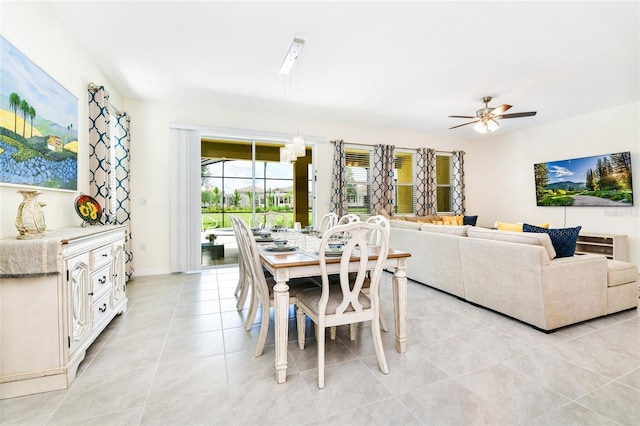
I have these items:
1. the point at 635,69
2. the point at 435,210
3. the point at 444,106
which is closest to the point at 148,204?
the point at 444,106

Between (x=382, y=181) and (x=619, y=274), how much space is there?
3776 millimetres

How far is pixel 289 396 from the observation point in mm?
1635

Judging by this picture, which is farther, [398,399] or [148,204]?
[148,204]

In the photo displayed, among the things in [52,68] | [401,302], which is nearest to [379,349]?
[401,302]

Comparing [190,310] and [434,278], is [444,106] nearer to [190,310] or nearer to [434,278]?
[434,278]

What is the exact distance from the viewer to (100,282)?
7.35 feet

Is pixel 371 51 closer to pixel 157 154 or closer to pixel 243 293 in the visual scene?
pixel 243 293

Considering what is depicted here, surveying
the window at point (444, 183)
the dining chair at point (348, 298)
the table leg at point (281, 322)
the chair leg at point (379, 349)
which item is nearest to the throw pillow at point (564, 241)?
the dining chair at point (348, 298)

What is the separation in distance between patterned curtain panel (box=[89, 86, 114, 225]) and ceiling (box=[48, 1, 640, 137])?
49cm

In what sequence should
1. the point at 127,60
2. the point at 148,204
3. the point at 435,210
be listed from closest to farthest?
the point at 127,60
the point at 148,204
the point at 435,210

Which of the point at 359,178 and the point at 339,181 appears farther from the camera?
the point at 359,178

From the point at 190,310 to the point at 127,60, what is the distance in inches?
113

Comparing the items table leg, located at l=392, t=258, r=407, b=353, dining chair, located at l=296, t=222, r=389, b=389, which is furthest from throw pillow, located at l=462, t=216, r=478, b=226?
dining chair, located at l=296, t=222, r=389, b=389

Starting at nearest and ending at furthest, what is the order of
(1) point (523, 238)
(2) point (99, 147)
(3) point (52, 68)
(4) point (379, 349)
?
1. (4) point (379, 349)
2. (3) point (52, 68)
3. (1) point (523, 238)
4. (2) point (99, 147)
